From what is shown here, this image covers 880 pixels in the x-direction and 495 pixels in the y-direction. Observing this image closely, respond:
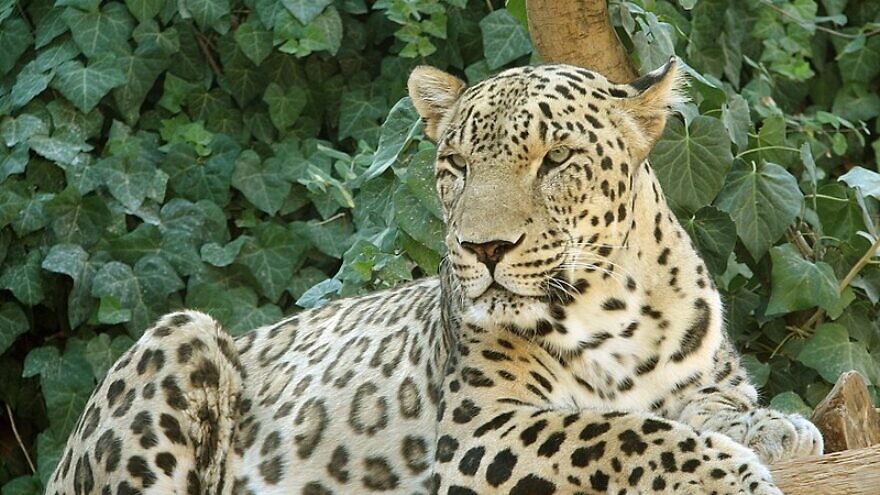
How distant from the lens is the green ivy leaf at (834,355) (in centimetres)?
895

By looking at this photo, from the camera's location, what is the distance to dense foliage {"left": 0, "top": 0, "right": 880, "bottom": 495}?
34.2 ft

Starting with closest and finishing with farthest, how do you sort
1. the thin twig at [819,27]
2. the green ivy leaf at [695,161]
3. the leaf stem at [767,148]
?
1. the green ivy leaf at [695,161]
2. the leaf stem at [767,148]
3. the thin twig at [819,27]

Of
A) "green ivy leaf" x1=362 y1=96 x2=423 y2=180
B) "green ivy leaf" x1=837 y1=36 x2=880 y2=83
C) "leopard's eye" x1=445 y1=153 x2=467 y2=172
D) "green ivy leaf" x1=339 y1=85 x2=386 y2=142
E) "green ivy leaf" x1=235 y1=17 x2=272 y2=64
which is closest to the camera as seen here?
"leopard's eye" x1=445 y1=153 x2=467 y2=172

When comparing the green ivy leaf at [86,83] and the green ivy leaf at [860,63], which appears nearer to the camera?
the green ivy leaf at [86,83]

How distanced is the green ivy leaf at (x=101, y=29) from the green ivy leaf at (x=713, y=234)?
4404mm

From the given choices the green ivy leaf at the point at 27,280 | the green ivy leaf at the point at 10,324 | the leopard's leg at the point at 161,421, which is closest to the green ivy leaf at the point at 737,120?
the leopard's leg at the point at 161,421

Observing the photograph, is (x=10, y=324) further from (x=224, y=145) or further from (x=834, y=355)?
(x=834, y=355)

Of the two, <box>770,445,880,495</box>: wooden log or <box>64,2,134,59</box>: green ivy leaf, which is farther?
<box>64,2,134,59</box>: green ivy leaf

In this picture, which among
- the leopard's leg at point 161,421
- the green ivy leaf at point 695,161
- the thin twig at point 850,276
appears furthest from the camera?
the thin twig at point 850,276

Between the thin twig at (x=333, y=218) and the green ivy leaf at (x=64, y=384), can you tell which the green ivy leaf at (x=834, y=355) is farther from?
the green ivy leaf at (x=64, y=384)

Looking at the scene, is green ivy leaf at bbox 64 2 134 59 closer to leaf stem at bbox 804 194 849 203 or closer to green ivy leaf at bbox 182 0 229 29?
green ivy leaf at bbox 182 0 229 29

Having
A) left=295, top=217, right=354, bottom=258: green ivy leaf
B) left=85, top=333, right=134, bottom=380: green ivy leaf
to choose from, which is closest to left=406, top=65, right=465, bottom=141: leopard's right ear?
left=295, top=217, right=354, bottom=258: green ivy leaf

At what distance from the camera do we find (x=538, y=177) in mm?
5934

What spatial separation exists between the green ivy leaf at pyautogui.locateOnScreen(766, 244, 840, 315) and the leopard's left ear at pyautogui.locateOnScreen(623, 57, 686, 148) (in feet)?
9.21
